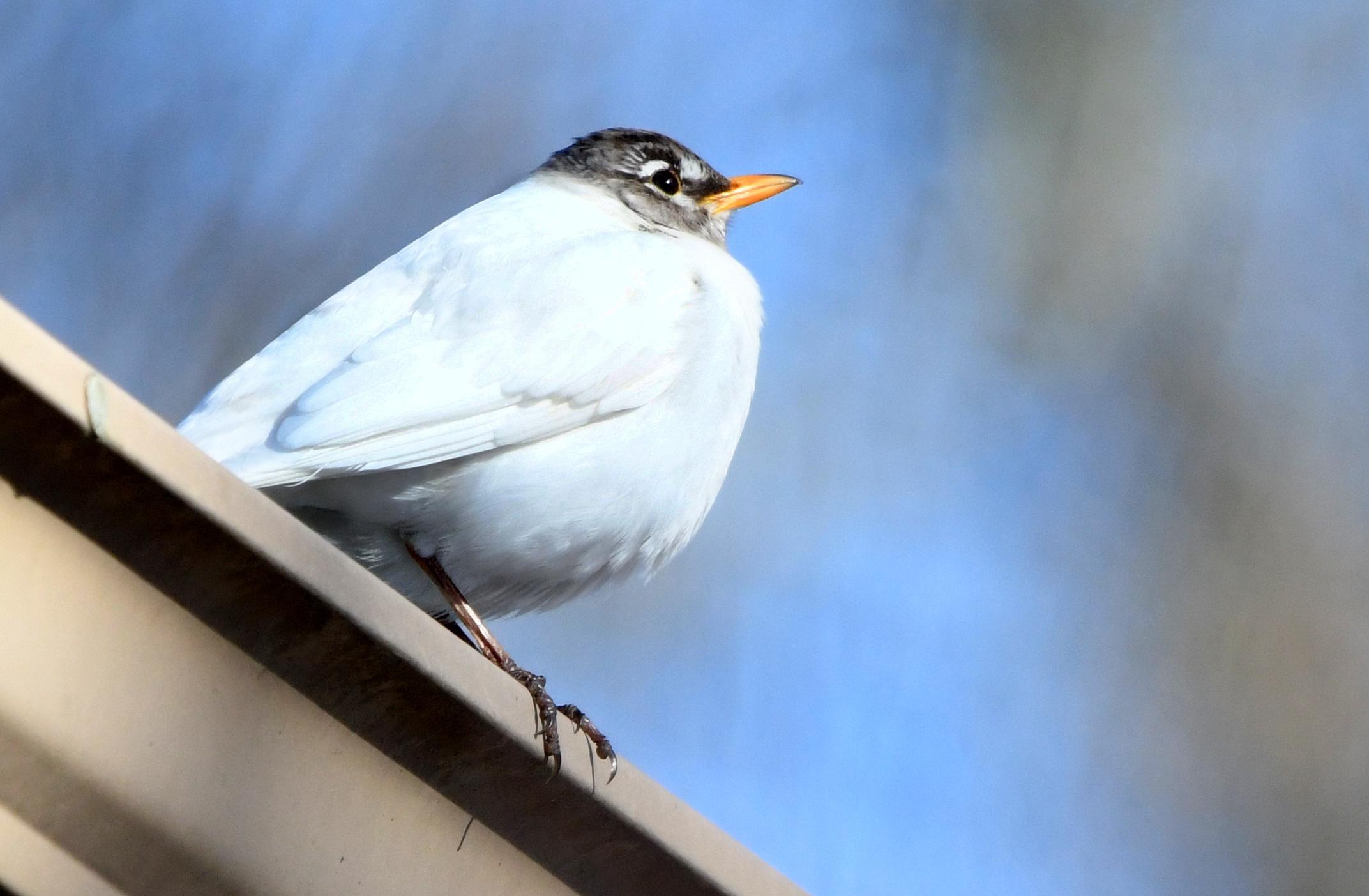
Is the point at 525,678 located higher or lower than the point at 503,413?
lower

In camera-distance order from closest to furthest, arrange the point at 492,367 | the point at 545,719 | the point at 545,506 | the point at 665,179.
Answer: the point at 545,719 → the point at 545,506 → the point at 492,367 → the point at 665,179

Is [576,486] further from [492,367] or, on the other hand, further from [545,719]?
[545,719]

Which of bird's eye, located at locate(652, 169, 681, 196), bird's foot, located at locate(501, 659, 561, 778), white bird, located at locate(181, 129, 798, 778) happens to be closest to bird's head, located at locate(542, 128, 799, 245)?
bird's eye, located at locate(652, 169, 681, 196)

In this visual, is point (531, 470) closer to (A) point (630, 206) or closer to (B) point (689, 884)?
(B) point (689, 884)

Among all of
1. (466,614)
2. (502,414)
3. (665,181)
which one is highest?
(665,181)

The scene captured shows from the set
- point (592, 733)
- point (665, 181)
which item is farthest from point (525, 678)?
point (665, 181)

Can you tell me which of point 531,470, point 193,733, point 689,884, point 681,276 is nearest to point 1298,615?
point 681,276

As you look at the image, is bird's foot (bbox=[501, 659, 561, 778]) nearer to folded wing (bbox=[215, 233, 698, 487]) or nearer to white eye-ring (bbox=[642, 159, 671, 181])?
folded wing (bbox=[215, 233, 698, 487])
